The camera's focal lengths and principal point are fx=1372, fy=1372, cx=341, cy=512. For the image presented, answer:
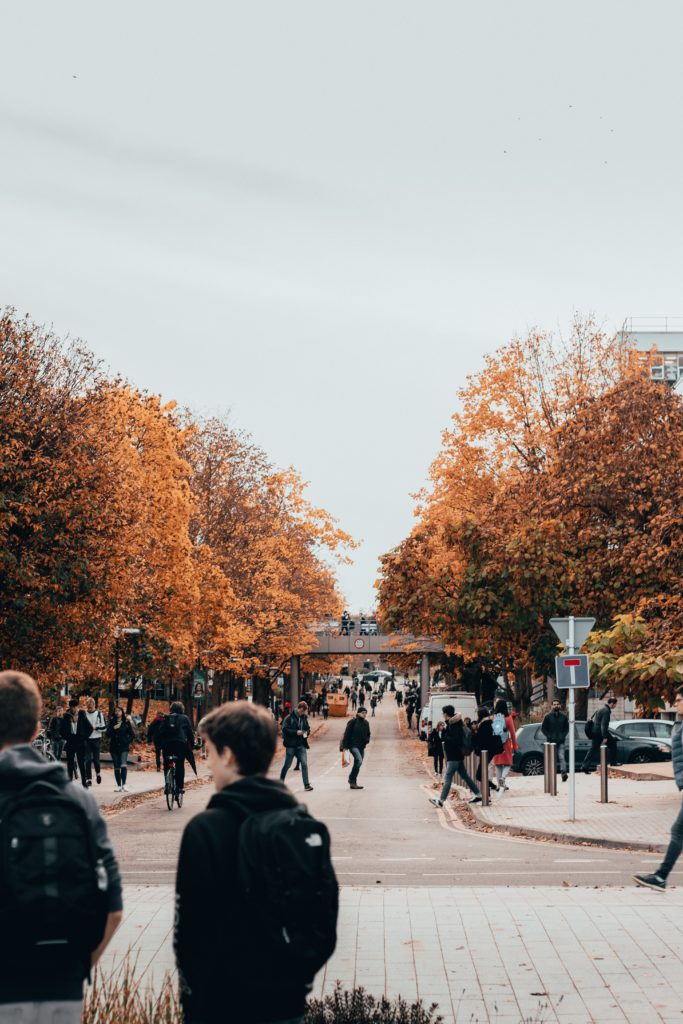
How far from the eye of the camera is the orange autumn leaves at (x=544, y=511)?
1212 inches

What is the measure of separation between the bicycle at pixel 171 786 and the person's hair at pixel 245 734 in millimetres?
18842

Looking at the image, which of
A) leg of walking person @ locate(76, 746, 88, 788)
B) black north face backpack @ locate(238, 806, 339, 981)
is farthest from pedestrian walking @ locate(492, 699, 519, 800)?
black north face backpack @ locate(238, 806, 339, 981)

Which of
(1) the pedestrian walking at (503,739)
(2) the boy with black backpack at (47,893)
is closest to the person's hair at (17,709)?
(2) the boy with black backpack at (47,893)

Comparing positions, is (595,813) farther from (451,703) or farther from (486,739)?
(451,703)

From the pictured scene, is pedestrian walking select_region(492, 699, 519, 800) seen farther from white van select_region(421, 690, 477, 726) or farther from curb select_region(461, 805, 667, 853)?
white van select_region(421, 690, 477, 726)

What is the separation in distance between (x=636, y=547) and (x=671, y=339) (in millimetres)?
74947

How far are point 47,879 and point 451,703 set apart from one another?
44.9m

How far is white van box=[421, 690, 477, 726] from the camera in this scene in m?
47.3

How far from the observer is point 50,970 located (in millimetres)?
3713

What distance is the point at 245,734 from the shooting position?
154 inches

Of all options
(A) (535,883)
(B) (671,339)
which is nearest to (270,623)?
(A) (535,883)

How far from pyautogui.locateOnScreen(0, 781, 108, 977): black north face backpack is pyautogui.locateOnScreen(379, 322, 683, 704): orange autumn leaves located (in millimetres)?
21466

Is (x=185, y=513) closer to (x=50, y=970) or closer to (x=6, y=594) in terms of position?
(x=6, y=594)

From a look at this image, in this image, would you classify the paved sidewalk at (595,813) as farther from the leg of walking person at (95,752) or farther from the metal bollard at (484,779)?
the leg of walking person at (95,752)
